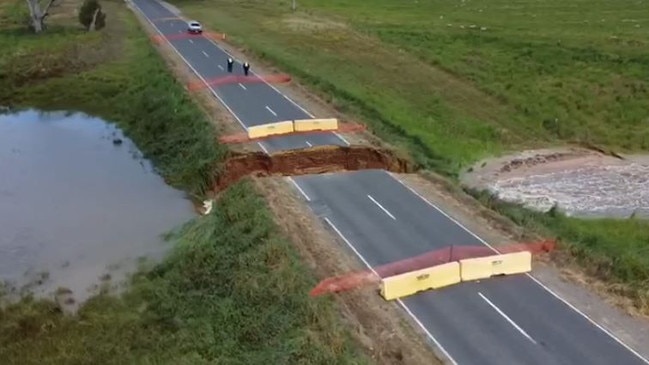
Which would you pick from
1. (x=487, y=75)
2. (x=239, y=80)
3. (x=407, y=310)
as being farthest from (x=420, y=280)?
(x=487, y=75)

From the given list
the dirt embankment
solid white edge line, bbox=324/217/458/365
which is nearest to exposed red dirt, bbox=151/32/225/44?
the dirt embankment

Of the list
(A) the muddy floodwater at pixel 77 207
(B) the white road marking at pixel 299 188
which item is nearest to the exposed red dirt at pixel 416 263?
(B) the white road marking at pixel 299 188

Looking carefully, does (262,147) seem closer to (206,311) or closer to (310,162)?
(310,162)

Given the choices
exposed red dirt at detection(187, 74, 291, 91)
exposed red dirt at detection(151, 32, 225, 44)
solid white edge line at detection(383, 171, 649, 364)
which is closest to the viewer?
solid white edge line at detection(383, 171, 649, 364)

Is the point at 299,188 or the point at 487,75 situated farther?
the point at 487,75

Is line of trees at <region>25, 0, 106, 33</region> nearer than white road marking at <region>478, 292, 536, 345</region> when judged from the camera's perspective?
No

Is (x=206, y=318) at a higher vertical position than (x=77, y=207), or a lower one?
higher

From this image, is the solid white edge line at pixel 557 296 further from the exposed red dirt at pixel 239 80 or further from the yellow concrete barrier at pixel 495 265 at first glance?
the exposed red dirt at pixel 239 80

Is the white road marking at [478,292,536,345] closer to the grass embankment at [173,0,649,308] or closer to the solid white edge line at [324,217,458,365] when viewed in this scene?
the solid white edge line at [324,217,458,365]
